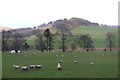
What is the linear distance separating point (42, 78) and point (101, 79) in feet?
19.4

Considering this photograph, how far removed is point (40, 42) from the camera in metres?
160

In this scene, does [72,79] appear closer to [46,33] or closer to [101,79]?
[101,79]

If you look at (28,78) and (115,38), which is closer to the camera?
(28,78)

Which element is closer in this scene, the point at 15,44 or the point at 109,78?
the point at 109,78

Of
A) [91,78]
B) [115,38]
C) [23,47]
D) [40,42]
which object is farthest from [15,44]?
[91,78]

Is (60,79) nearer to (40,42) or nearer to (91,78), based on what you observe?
(91,78)

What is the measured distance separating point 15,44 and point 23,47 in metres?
6.10

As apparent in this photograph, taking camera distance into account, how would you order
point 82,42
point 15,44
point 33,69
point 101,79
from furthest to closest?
1. point 15,44
2. point 82,42
3. point 33,69
4. point 101,79

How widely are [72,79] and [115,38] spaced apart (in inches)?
6729

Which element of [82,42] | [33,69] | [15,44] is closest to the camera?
[33,69]

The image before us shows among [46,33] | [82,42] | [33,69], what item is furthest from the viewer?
[82,42]

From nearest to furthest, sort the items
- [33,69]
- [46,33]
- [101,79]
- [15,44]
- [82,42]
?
1. [101,79]
2. [33,69]
3. [46,33]
4. [82,42]
5. [15,44]

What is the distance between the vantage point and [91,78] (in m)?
29.0

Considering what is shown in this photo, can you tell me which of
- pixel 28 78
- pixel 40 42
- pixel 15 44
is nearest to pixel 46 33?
pixel 40 42
